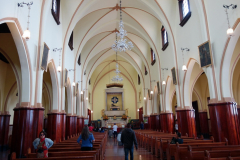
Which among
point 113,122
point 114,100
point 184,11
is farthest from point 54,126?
point 114,100

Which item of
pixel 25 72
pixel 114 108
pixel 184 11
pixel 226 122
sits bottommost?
pixel 226 122

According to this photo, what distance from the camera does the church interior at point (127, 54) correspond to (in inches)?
269

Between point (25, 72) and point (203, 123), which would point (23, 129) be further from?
point (203, 123)

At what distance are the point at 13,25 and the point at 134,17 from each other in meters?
10.4

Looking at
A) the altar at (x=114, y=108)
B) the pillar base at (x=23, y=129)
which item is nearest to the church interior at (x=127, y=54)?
the pillar base at (x=23, y=129)

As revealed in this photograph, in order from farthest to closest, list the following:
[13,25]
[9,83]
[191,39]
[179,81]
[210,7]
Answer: [9,83], [179,81], [191,39], [210,7], [13,25]

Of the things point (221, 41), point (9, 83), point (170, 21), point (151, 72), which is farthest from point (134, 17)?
point (9, 83)

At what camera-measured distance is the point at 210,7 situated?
8.12 meters

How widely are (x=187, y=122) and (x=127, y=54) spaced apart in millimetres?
12957

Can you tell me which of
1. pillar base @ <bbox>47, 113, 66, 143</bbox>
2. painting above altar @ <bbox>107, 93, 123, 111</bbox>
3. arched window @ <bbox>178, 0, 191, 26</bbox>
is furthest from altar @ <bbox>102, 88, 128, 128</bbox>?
arched window @ <bbox>178, 0, 191, 26</bbox>

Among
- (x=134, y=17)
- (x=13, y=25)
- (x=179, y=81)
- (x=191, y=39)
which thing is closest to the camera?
(x=13, y=25)

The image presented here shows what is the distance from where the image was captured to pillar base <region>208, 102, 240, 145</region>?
7118 millimetres

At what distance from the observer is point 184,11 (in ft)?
35.8

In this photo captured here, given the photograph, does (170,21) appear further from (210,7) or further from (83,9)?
(83,9)
